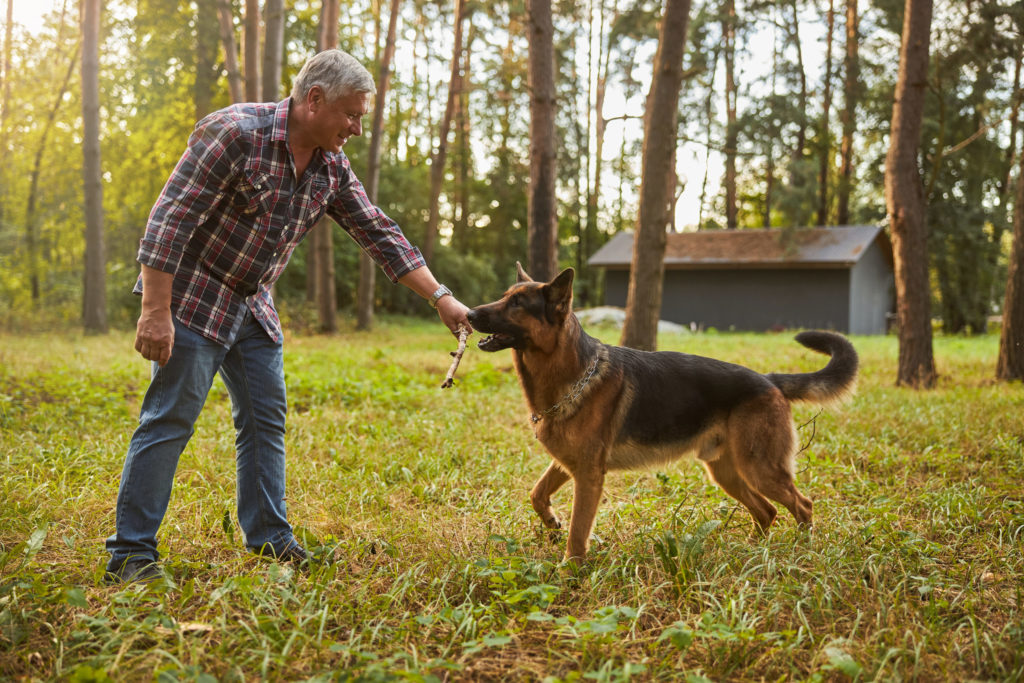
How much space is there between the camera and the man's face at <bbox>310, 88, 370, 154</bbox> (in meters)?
3.08

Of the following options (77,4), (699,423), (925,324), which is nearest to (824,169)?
(925,324)

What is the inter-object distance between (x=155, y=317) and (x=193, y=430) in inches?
24.1

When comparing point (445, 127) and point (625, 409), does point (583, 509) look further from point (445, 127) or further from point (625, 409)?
point (445, 127)

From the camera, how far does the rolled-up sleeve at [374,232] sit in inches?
144

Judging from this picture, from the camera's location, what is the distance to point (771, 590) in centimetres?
295

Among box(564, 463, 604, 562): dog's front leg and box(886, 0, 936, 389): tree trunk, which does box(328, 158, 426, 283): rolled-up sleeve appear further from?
box(886, 0, 936, 389): tree trunk

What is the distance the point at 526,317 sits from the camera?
3.71 metres

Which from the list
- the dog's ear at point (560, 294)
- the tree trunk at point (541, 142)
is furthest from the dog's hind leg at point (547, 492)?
the tree trunk at point (541, 142)

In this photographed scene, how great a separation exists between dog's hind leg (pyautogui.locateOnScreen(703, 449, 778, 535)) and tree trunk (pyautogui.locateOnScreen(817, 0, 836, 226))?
26.8 meters

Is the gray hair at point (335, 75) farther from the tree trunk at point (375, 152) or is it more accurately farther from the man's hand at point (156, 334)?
the tree trunk at point (375, 152)

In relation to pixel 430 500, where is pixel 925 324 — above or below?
above

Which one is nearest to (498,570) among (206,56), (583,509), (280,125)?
(583,509)

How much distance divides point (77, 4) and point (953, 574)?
25533 mm

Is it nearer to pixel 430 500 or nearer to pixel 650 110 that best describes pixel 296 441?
pixel 430 500
